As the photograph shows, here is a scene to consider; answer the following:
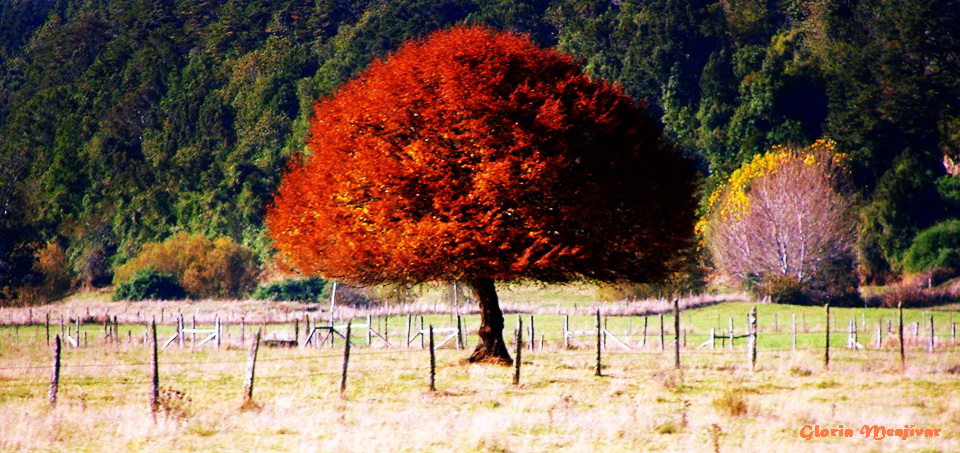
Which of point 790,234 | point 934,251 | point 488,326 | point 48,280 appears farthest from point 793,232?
point 48,280

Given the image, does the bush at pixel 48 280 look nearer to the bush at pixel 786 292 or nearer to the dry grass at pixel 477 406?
the bush at pixel 786 292

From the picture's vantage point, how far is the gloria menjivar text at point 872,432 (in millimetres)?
27422

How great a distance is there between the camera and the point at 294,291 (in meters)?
119

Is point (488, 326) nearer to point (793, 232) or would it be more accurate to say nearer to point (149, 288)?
point (793, 232)

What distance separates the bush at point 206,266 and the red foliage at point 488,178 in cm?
8342

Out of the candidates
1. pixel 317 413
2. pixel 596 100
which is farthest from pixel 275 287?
pixel 317 413

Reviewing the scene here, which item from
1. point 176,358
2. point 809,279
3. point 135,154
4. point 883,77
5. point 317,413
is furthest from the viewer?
point 135,154

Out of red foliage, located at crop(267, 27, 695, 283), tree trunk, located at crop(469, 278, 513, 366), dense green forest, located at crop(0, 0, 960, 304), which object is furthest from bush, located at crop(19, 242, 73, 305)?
tree trunk, located at crop(469, 278, 513, 366)

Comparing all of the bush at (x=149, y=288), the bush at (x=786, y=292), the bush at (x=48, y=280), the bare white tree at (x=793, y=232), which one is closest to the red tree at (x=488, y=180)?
the bush at (x=786, y=292)

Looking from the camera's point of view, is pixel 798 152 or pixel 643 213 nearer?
pixel 643 213

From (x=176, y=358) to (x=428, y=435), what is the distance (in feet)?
85.1

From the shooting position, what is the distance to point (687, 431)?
28750 millimetres

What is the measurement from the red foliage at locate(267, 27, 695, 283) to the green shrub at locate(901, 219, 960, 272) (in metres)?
82.8

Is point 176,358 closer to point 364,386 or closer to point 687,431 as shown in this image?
point 364,386
